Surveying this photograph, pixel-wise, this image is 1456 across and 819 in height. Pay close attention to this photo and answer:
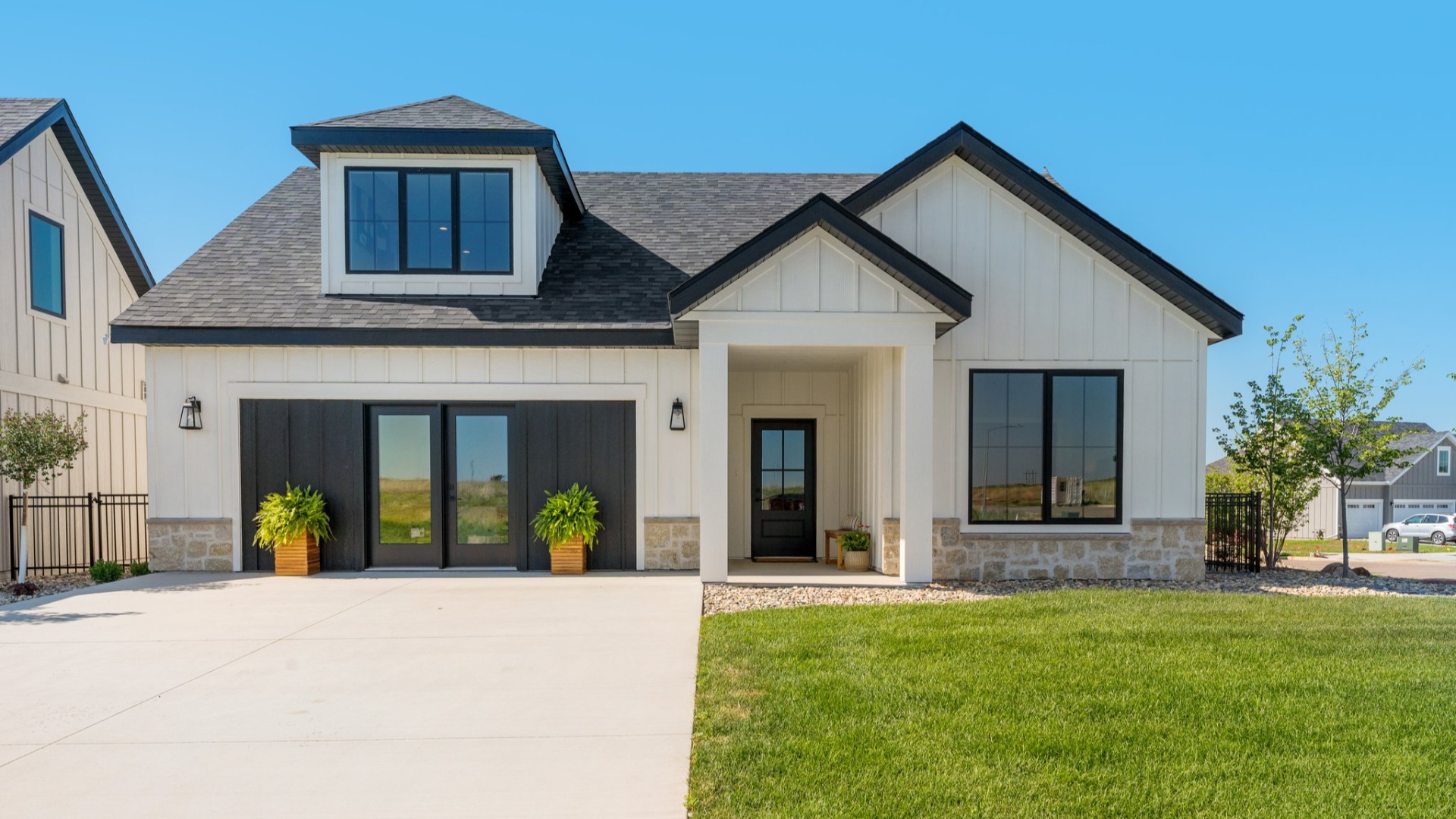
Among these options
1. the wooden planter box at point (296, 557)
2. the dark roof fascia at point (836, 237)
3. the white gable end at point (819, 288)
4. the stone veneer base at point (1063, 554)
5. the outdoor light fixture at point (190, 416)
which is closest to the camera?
the dark roof fascia at point (836, 237)

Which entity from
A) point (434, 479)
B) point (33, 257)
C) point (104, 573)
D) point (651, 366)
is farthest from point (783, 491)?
point (33, 257)

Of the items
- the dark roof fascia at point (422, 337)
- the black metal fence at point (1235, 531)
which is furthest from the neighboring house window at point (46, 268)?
the black metal fence at point (1235, 531)

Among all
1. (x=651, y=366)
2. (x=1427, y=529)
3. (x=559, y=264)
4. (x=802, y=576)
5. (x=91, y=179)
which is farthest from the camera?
(x=1427, y=529)

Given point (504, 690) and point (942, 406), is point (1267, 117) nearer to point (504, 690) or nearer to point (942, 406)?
point (942, 406)

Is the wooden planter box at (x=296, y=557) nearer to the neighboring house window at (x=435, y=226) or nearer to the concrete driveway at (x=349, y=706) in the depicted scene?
the concrete driveway at (x=349, y=706)

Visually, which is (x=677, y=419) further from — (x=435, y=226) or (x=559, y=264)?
(x=435, y=226)

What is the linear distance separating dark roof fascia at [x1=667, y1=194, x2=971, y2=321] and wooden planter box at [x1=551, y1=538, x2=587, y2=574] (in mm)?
3472

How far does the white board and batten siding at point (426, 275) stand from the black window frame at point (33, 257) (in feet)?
15.5

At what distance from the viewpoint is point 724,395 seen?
30.5 ft

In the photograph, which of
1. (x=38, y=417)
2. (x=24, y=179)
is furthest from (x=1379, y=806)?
(x=24, y=179)

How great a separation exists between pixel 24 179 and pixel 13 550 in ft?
17.9

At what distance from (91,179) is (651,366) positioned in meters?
10.5

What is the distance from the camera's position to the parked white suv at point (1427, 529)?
33.6 metres

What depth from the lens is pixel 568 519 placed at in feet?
33.5
